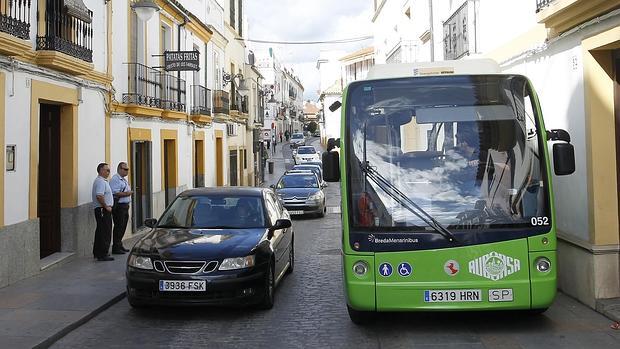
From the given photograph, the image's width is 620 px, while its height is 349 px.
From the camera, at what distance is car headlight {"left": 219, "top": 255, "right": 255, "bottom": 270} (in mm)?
7105

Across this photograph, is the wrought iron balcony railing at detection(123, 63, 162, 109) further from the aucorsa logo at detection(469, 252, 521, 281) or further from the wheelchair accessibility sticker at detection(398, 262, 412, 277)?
the aucorsa logo at detection(469, 252, 521, 281)

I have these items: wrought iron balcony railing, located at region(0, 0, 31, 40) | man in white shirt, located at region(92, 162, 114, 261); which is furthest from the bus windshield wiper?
man in white shirt, located at region(92, 162, 114, 261)

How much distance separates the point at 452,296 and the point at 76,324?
13.6ft

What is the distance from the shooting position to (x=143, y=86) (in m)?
14.7

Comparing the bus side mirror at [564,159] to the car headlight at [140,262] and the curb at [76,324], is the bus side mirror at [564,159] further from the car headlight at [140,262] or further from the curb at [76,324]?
the curb at [76,324]

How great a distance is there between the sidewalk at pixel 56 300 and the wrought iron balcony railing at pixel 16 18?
3539 mm

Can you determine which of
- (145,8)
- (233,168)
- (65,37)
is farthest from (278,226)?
(233,168)

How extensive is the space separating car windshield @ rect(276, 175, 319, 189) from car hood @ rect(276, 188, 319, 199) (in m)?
0.88

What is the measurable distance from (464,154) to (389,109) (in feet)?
3.01

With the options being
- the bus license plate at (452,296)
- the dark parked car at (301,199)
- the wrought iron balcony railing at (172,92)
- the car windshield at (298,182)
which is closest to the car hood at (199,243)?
the bus license plate at (452,296)

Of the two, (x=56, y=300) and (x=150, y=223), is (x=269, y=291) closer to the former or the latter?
(x=150, y=223)

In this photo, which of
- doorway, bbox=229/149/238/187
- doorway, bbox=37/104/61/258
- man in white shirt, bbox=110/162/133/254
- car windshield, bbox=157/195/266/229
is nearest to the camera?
car windshield, bbox=157/195/266/229

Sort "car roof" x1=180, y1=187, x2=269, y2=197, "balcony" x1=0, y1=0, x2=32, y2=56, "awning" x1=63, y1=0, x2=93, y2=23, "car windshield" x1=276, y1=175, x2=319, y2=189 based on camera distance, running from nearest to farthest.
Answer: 1. "balcony" x1=0, y1=0, x2=32, y2=56
2. "car roof" x1=180, y1=187, x2=269, y2=197
3. "awning" x1=63, y1=0, x2=93, y2=23
4. "car windshield" x1=276, y1=175, x2=319, y2=189

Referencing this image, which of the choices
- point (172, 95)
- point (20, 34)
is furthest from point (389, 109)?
point (172, 95)
